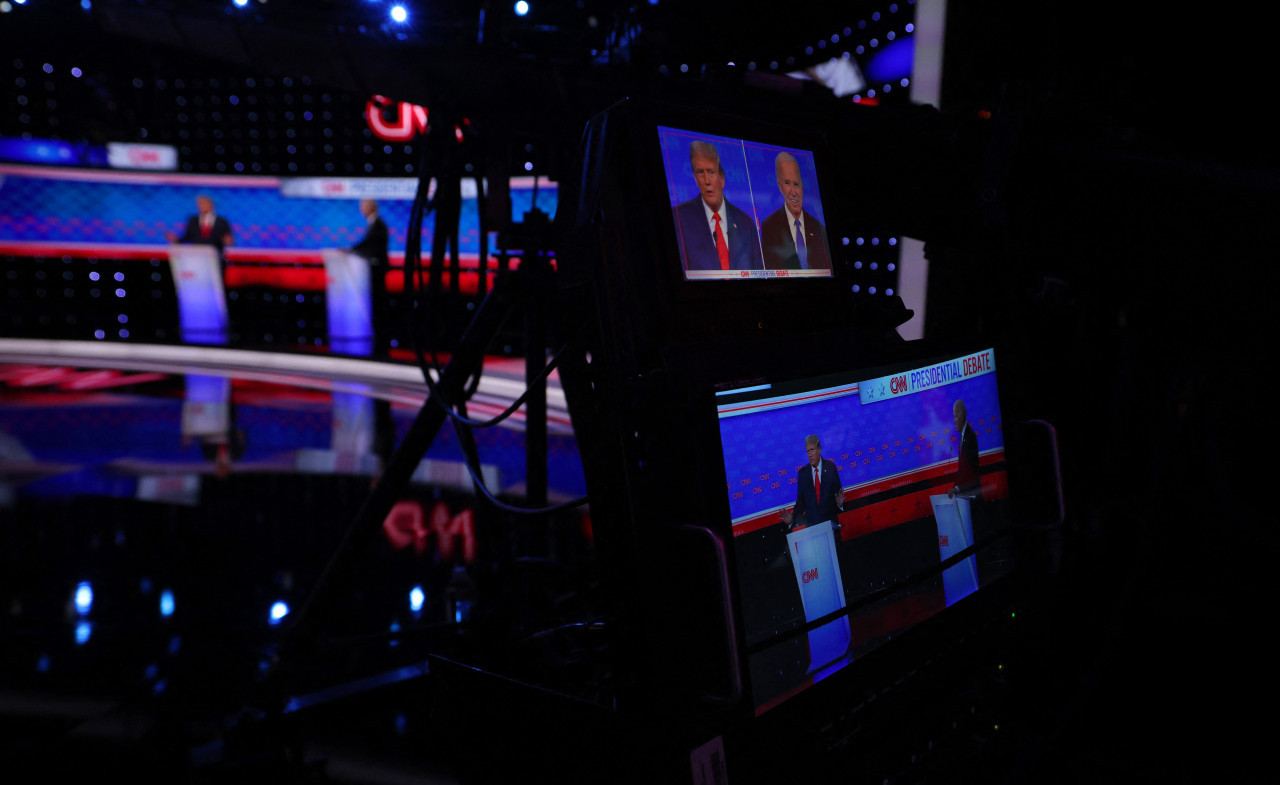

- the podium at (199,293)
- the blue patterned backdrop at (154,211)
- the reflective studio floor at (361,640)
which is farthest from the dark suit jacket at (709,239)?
the podium at (199,293)

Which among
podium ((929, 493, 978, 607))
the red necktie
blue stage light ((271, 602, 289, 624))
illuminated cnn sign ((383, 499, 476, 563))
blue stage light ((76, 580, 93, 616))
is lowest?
blue stage light ((271, 602, 289, 624))

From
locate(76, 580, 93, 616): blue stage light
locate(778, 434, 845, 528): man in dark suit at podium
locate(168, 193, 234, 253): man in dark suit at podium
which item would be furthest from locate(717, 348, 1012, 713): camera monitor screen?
locate(168, 193, 234, 253): man in dark suit at podium

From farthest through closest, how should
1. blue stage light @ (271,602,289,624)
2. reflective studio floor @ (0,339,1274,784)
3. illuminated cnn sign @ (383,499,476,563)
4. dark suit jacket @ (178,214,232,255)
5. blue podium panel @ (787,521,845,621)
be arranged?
dark suit jacket @ (178,214,232,255), illuminated cnn sign @ (383,499,476,563), blue stage light @ (271,602,289,624), reflective studio floor @ (0,339,1274,784), blue podium panel @ (787,521,845,621)

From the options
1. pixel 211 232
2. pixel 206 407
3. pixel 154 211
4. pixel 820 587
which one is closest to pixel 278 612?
pixel 820 587

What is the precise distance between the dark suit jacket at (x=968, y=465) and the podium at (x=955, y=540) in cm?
2

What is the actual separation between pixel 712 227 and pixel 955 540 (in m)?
0.54

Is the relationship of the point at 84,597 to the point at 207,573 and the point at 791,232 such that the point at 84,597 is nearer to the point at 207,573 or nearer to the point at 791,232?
the point at 207,573

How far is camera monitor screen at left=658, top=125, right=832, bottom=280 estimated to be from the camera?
2.59 feet

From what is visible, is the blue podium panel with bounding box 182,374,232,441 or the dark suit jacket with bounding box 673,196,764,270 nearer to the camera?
the dark suit jacket with bounding box 673,196,764,270

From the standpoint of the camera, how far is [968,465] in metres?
0.98

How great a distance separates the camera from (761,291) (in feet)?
2.83

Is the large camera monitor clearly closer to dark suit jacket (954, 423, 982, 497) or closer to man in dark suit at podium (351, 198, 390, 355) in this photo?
dark suit jacket (954, 423, 982, 497)

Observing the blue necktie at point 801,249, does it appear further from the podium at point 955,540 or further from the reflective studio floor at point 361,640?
the reflective studio floor at point 361,640

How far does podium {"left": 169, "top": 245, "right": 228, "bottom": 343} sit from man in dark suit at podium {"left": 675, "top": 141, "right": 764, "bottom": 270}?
9.63 metres
